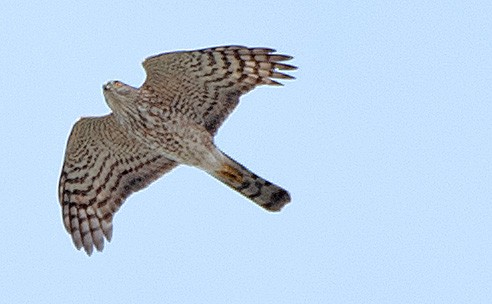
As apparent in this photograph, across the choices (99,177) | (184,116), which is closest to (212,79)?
(184,116)

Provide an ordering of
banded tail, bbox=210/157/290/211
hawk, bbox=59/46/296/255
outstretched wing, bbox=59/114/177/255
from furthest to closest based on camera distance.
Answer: outstretched wing, bbox=59/114/177/255 < banded tail, bbox=210/157/290/211 < hawk, bbox=59/46/296/255

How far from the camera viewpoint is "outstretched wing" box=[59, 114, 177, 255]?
19.2 meters

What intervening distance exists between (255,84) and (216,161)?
1048 millimetres

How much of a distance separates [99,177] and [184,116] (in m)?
1.60

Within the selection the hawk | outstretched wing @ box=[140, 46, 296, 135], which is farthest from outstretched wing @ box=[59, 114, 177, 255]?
outstretched wing @ box=[140, 46, 296, 135]

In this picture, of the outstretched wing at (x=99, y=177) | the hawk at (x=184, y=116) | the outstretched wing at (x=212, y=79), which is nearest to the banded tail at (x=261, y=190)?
the hawk at (x=184, y=116)

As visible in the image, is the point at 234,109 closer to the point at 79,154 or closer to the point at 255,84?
the point at 255,84

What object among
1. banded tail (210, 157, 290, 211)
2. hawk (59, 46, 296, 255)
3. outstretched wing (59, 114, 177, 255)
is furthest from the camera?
outstretched wing (59, 114, 177, 255)

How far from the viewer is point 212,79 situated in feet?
61.2

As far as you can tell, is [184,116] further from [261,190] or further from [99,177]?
[99,177]

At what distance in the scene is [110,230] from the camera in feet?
63.2

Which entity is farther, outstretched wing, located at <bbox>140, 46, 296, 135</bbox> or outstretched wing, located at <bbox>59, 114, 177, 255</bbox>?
outstretched wing, located at <bbox>59, 114, 177, 255</bbox>

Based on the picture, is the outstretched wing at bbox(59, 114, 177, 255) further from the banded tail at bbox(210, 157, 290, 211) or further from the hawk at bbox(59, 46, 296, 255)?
the banded tail at bbox(210, 157, 290, 211)

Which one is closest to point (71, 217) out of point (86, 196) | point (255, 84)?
point (86, 196)
